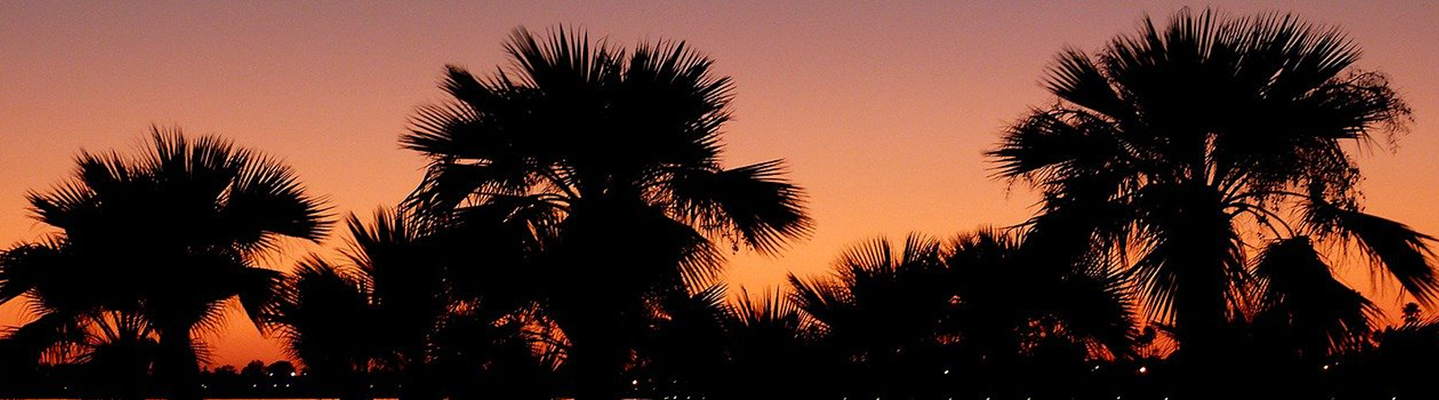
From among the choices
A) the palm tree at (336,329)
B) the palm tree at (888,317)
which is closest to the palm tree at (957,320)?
the palm tree at (888,317)

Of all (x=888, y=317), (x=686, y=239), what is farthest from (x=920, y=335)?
(x=686, y=239)

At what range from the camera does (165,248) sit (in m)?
12.9

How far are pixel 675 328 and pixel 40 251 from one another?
21.9 ft

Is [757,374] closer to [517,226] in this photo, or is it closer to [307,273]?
[517,226]

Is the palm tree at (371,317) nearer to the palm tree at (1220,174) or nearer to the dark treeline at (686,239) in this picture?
the dark treeline at (686,239)

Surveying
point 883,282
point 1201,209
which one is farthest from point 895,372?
point 1201,209

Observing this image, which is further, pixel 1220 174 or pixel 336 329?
pixel 336 329

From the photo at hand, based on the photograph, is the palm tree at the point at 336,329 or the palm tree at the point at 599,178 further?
the palm tree at the point at 336,329

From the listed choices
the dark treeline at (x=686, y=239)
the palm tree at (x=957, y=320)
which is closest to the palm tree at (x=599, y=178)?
the dark treeline at (x=686, y=239)

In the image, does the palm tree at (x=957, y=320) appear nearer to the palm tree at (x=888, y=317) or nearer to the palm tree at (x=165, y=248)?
the palm tree at (x=888, y=317)

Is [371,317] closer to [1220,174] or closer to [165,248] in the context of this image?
[165,248]

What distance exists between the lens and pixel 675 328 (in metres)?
11.2

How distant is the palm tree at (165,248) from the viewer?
42.4 ft

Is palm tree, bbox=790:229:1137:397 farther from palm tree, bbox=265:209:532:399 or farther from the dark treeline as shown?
palm tree, bbox=265:209:532:399
